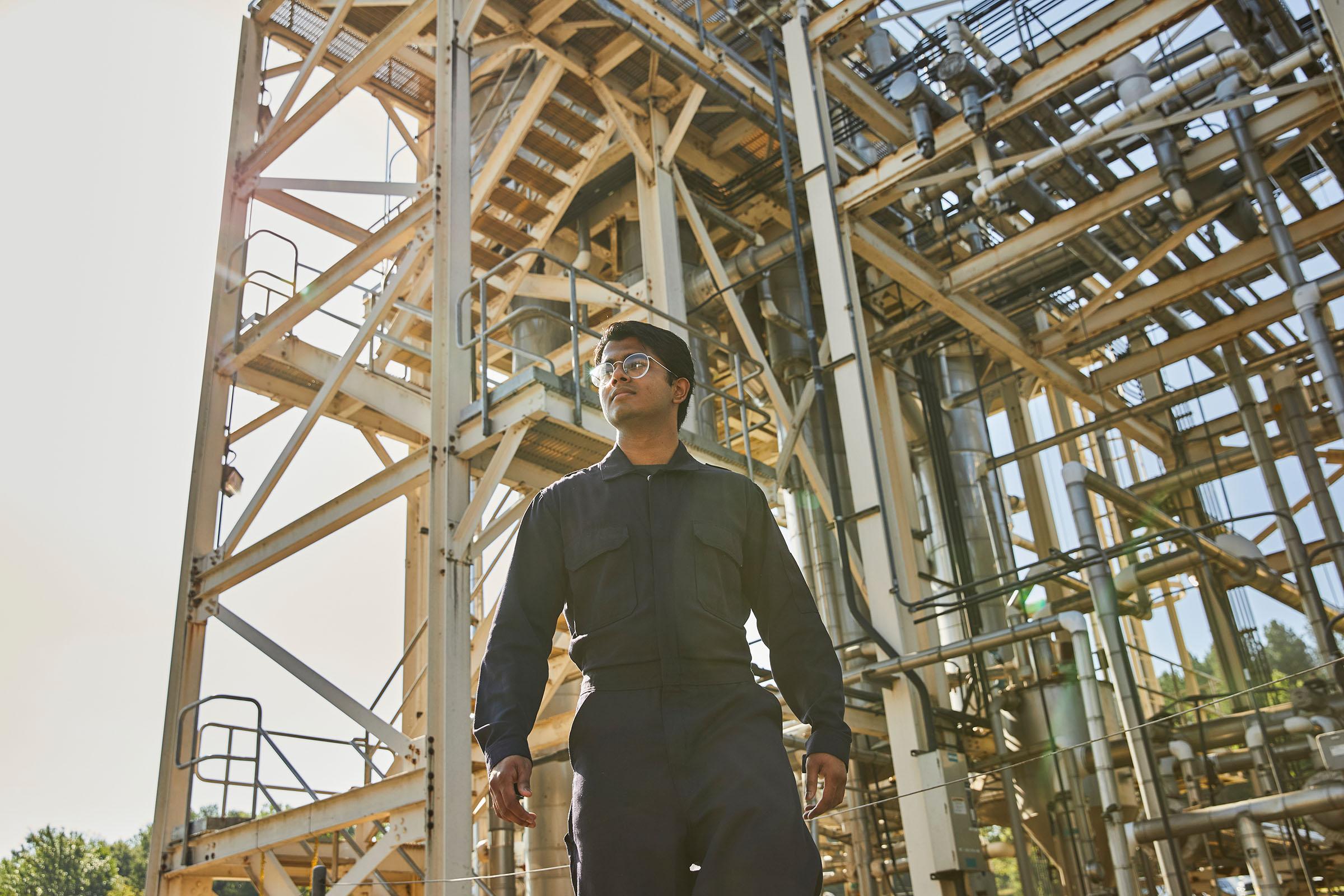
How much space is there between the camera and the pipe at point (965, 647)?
9.38 meters

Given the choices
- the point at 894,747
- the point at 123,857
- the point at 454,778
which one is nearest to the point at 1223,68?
the point at 894,747

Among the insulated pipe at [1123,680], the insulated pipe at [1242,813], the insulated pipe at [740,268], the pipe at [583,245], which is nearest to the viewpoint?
the insulated pipe at [1242,813]

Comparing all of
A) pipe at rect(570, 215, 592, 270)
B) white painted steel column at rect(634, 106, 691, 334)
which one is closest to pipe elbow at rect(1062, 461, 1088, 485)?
white painted steel column at rect(634, 106, 691, 334)

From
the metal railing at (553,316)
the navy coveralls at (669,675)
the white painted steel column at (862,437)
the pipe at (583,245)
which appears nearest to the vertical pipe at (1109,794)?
the white painted steel column at (862,437)

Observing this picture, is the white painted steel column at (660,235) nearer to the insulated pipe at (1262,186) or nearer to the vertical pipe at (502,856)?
the insulated pipe at (1262,186)

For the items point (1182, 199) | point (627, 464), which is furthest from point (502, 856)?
point (627, 464)

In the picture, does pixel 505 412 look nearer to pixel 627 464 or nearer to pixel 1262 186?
pixel 627 464

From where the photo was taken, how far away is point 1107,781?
9.32m

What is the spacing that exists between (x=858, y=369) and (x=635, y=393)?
7.84 metres

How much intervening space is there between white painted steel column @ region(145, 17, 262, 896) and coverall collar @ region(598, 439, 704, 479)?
27.7ft

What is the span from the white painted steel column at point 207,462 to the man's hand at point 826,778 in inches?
341

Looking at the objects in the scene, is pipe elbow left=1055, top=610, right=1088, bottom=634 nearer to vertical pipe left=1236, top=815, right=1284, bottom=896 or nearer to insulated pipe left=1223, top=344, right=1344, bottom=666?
vertical pipe left=1236, top=815, right=1284, bottom=896

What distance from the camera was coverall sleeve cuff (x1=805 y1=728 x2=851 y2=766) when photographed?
99.8 inches

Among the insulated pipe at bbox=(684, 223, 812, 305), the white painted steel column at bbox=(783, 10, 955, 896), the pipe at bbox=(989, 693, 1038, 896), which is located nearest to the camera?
the white painted steel column at bbox=(783, 10, 955, 896)
